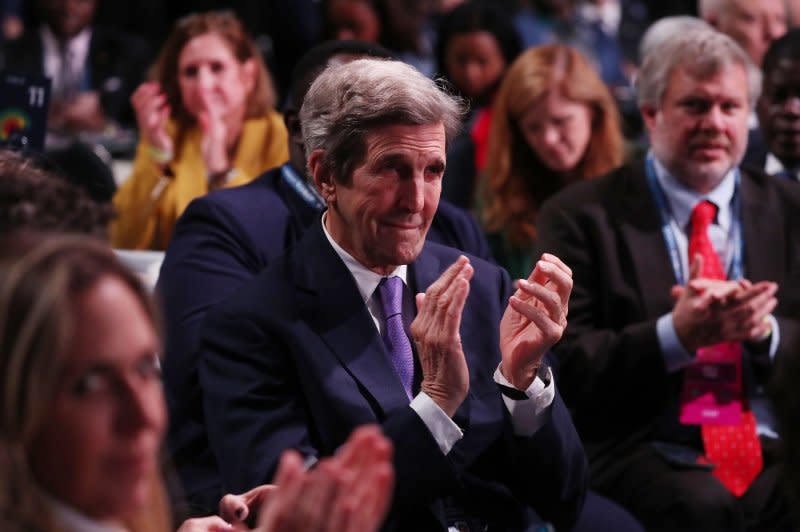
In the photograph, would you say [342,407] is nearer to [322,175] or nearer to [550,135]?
[322,175]

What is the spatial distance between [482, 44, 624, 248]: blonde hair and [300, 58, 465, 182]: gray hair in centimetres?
182

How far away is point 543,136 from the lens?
14.6 ft

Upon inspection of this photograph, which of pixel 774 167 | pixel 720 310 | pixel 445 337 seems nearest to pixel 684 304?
pixel 720 310

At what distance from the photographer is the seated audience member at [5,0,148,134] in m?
7.04

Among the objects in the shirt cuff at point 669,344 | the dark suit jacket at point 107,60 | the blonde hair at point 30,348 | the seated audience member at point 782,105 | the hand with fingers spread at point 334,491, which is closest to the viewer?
the blonde hair at point 30,348

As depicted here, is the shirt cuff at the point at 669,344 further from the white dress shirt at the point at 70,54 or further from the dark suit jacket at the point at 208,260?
the white dress shirt at the point at 70,54

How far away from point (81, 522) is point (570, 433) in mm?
1404

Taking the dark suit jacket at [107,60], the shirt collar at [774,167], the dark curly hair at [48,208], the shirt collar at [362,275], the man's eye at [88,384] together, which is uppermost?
the man's eye at [88,384]

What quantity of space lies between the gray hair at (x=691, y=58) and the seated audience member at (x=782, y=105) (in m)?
0.46

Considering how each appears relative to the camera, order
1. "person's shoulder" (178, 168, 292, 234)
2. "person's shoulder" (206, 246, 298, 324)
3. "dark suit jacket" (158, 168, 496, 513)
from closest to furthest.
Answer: "person's shoulder" (206, 246, 298, 324) → "dark suit jacket" (158, 168, 496, 513) → "person's shoulder" (178, 168, 292, 234)

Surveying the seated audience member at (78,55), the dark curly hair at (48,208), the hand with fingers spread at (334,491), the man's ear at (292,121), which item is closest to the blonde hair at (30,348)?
the hand with fingers spread at (334,491)

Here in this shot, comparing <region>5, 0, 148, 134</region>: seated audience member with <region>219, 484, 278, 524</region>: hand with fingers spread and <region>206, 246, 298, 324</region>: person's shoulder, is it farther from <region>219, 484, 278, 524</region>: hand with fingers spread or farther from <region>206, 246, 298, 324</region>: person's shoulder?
<region>219, 484, 278, 524</region>: hand with fingers spread

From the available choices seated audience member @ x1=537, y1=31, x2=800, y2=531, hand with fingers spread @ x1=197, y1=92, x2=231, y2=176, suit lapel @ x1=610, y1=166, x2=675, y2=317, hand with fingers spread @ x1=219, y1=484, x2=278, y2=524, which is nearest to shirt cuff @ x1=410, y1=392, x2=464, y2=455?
hand with fingers spread @ x1=219, y1=484, x2=278, y2=524

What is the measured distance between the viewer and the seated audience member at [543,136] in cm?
446
